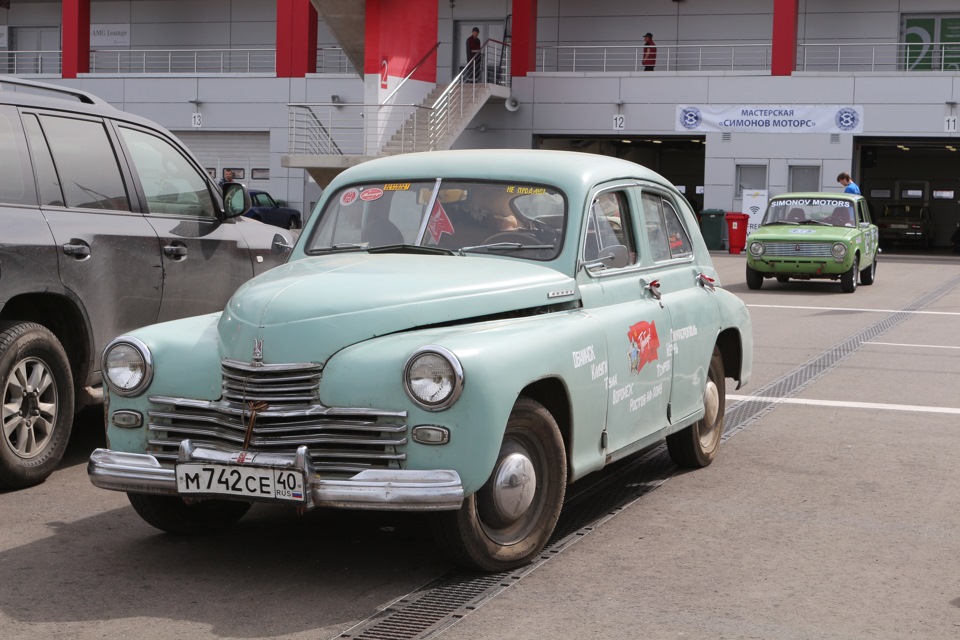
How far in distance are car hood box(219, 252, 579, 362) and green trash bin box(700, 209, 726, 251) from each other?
98.1ft

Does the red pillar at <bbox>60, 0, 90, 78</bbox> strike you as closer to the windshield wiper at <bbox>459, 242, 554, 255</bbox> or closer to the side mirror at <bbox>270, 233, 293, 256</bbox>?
the side mirror at <bbox>270, 233, 293, 256</bbox>

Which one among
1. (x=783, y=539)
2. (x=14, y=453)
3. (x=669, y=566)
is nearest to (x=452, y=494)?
(x=669, y=566)

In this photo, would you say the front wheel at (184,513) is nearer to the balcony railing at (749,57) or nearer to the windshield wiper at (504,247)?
the windshield wiper at (504,247)

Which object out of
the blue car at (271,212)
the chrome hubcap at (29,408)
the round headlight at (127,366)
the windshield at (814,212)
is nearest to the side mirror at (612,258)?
the round headlight at (127,366)

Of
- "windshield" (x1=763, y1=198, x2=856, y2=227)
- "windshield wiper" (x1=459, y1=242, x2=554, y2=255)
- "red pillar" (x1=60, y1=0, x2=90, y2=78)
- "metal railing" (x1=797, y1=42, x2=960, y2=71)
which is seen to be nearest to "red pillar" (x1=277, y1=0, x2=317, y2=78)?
"red pillar" (x1=60, y1=0, x2=90, y2=78)

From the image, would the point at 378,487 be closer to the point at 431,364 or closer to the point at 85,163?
the point at 431,364

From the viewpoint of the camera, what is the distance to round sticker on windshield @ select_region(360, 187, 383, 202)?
6660 millimetres

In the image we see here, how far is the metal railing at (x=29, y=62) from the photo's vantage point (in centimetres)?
4588

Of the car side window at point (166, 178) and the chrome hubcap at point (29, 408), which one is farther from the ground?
the car side window at point (166, 178)

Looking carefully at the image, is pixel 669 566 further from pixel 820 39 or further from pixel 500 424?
pixel 820 39

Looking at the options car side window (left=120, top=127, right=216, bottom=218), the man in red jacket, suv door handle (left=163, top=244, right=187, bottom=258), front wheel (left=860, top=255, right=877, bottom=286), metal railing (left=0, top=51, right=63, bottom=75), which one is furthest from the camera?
metal railing (left=0, top=51, right=63, bottom=75)

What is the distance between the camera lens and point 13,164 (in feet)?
23.3

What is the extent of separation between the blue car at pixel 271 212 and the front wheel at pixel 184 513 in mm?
30989

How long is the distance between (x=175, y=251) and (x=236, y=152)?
111 ft
